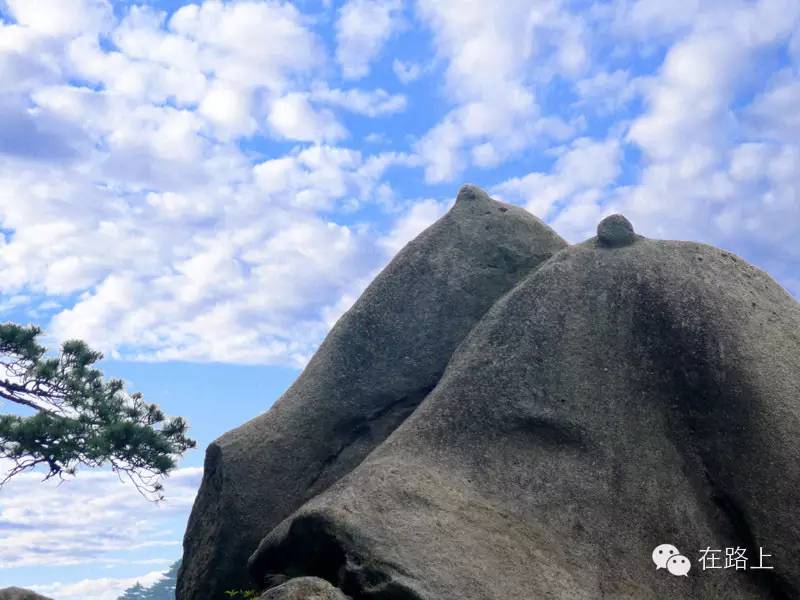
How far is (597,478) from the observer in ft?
32.1

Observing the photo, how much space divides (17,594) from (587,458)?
7.33 m

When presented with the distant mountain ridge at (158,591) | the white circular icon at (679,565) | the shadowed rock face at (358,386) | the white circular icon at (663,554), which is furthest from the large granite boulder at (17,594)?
the distant mountain ridge at (158,591)

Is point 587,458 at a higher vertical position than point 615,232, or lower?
lower

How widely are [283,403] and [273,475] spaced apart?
106 cm

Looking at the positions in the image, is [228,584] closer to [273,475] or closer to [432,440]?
[273,475]

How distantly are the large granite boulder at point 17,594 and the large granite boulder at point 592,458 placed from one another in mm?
3698

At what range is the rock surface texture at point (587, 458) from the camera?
8.70 meters

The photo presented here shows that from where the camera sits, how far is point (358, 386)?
12164 millimetres

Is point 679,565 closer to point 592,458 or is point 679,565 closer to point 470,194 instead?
point 592,458

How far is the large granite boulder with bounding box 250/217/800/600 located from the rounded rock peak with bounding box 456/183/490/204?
2.62 meters

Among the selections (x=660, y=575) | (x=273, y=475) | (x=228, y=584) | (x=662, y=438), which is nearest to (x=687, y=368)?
(x=662, y=438)

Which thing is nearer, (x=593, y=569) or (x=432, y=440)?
(x=593, y=569)

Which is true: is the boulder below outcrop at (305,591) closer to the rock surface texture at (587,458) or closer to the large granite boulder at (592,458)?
the rock surface texture at (587,458)

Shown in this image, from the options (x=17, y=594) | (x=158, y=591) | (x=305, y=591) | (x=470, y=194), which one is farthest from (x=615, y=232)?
(x=158, y=591)
